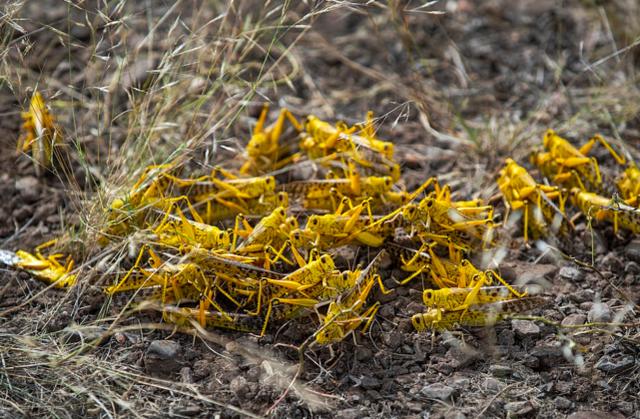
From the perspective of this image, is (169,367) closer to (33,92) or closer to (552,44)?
(33,92)

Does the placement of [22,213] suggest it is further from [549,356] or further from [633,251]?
[633,251]

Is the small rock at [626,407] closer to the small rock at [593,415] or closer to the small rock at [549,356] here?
the small rock at [593,415]

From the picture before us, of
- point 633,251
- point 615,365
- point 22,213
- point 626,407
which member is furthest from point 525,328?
point 22,213

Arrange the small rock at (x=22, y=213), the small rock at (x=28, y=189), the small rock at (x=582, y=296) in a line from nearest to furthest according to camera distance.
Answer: the small rock at (x=582, y=296)
the small rock at (x=22, y=213)
the small rock at (x=28, y=189)

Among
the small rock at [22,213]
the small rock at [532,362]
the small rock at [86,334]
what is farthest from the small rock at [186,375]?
the small rock at [22,213]

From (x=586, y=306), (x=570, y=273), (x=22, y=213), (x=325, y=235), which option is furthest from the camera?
(x=22, y=213)

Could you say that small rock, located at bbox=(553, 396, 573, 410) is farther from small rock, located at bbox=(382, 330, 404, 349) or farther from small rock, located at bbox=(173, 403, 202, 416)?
small rock, located at bbox=(173, 403, 202, 416)

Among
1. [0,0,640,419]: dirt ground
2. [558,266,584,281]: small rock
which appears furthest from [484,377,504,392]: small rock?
[558,266,584,281]: small rock
